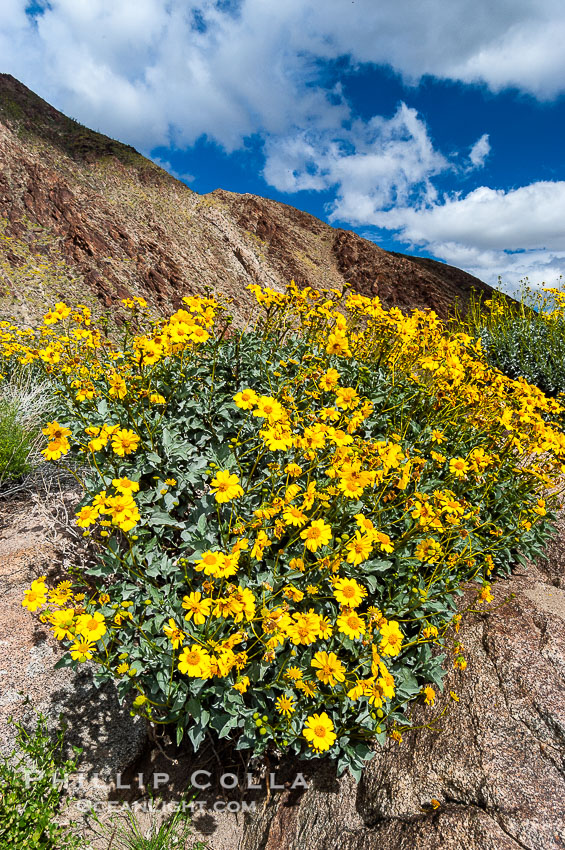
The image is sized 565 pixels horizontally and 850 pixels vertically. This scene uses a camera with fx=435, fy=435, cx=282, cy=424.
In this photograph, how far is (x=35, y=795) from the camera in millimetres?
2082

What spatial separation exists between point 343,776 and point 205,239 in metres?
18.4

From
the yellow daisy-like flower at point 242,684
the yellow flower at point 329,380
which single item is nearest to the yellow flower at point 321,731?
the yellow daisy-like flower at point 242,684

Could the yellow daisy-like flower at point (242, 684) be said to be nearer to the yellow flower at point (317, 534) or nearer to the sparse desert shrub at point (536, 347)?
the yellow flower at point (317, 534)

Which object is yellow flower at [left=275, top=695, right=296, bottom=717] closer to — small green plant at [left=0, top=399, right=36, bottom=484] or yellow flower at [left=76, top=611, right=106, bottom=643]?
yellow flower at [left=76, top=611, right=106, bottom=643]

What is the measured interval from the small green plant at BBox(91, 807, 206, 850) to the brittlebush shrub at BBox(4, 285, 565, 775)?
47 centimetres

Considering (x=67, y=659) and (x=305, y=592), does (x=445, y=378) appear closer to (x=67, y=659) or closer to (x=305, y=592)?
(x=305, y=592)

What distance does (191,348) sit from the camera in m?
3.07

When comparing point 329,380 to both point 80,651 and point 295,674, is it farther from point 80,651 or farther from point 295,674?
point 80,651

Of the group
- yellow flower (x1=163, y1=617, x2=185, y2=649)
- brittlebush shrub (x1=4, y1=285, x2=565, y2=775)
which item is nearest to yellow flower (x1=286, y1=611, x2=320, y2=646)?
brittlebush shrub (x1=4, y1=285, x2=565, y2=775)

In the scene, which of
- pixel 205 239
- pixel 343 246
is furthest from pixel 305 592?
pixel 343 246

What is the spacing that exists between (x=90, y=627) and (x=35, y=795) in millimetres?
984

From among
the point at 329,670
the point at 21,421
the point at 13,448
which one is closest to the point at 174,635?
the point at 329,670

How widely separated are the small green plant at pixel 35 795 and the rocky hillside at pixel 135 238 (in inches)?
360

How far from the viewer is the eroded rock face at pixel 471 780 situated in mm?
1704
